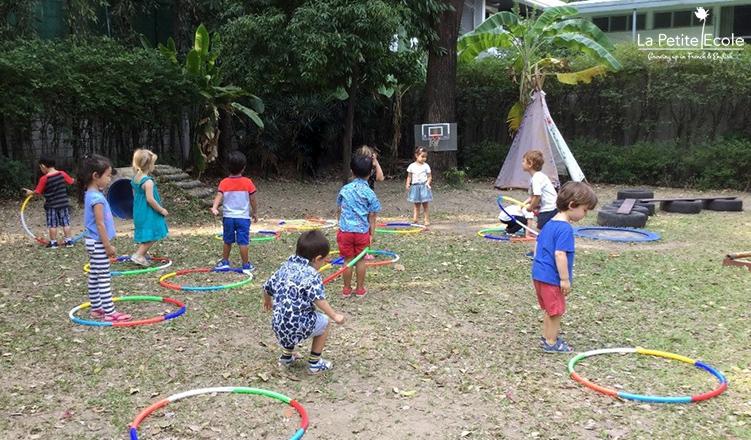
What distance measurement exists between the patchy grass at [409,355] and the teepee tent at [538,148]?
732 cm

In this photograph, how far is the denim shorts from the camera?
7.77 meters

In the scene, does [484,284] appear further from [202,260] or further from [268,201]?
[268,201]

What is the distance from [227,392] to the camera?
14.6ft

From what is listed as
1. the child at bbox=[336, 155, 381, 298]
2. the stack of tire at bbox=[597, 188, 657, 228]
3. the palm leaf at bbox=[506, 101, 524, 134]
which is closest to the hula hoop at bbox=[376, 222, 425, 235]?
the stack of tire at bbox=[597, 188, 657, 228]

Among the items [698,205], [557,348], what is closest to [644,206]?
[698,205]

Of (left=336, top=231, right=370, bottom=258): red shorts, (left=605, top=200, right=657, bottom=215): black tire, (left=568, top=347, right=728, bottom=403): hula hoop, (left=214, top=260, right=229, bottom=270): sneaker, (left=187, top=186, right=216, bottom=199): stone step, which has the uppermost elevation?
(left=187, top=186, right=216, bottom=199): stone step

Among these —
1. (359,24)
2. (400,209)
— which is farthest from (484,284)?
(359,24)

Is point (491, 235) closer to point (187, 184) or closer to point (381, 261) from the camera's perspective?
point (381, 261)

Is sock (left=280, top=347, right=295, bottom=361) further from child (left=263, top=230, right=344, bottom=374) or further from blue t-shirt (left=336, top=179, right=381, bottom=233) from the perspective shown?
blue t-shirt (left=336, top=179, right=381, bottom=233)

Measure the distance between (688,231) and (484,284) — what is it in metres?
5.13

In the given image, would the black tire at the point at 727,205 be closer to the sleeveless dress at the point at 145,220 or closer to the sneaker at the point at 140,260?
the sleeveless dress at the point at 145,220

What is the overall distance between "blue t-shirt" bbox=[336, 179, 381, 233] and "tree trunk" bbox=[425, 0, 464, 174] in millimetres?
10268

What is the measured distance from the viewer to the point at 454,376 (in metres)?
4.77

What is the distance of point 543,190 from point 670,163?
33.1ft
